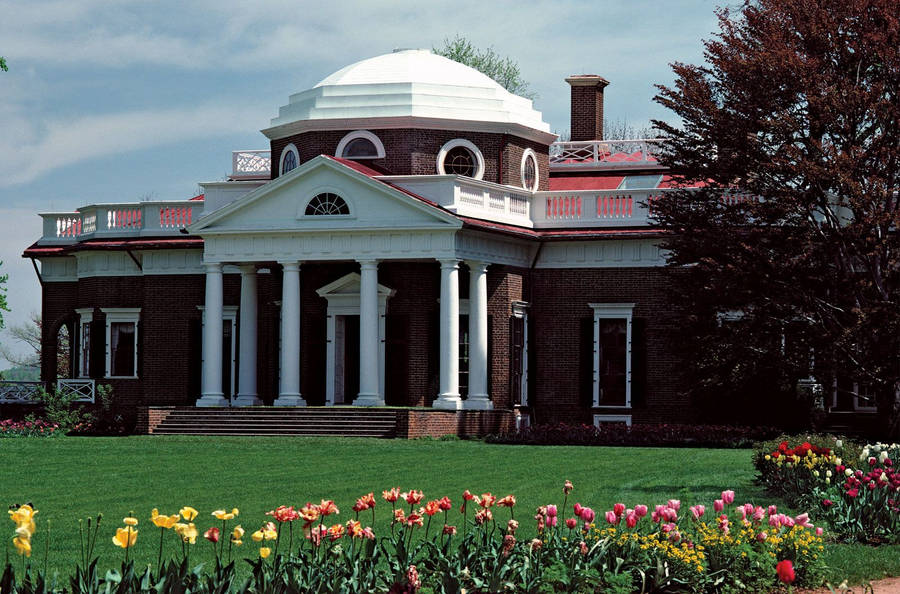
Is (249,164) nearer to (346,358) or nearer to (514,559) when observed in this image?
(346,358)

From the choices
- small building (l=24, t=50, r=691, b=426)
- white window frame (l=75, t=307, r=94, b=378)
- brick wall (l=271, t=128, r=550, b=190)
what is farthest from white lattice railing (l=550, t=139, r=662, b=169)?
white window frame (l=75, t=307, r=94, b=378)

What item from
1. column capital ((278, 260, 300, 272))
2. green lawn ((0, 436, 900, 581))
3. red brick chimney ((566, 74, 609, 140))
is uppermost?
red brick chimney ((566, 74, 609, 140))

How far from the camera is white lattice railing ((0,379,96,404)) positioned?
43656mm

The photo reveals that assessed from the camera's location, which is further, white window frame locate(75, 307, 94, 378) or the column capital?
white window frame locate(75, 307, 94, 378)

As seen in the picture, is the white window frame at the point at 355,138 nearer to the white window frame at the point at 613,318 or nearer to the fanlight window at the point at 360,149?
the fanlight window at the point at 360,149

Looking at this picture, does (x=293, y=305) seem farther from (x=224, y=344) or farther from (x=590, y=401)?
(x=590, y=401)

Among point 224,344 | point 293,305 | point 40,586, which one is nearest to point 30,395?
point 224,344

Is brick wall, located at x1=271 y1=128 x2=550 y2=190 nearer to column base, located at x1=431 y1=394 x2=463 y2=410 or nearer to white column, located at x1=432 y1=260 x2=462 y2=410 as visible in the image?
white column, located at x1=432 y1=260 x2=462 y2=410

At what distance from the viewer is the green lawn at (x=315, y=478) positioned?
52.5 ft

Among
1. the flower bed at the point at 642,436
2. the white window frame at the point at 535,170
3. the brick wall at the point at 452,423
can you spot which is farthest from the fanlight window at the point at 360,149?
the flower bed at the point at 642,436

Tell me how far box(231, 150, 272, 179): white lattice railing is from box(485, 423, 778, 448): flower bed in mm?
16291

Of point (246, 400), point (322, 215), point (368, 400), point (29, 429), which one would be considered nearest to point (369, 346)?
point (368, 400)

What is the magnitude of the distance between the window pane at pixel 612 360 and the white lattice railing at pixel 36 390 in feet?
48.9

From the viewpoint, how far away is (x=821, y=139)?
28.9m
